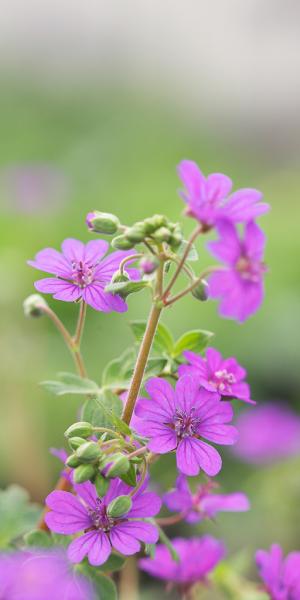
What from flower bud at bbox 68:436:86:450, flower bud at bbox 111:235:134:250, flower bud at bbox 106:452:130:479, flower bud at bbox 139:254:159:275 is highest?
flower bud at bbox 111:235:134:250

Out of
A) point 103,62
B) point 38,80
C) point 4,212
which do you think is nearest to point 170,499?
point 4,212

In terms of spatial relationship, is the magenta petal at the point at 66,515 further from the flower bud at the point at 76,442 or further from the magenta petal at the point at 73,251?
the magenta petal at the point at 73,251

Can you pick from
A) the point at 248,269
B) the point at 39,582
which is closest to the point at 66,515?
the point at 39,582

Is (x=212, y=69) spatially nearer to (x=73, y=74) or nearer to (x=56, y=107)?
(x=73, y=74)

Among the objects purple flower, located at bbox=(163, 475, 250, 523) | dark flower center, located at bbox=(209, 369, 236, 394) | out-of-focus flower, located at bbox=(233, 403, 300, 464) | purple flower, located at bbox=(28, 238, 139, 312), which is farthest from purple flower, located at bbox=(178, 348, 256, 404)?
out-of-focus flower, located at bbox=(233, 403, 300, 464)

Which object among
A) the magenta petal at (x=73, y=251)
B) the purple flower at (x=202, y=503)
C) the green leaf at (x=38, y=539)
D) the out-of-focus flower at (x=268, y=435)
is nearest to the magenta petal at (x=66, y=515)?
the green leaf at (x=38, y=539)

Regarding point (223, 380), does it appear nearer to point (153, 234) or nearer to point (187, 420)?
point (187, 420)

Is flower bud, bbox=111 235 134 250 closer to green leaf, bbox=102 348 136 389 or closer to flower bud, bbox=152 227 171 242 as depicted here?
flower bud, bbox=152 227 171 242
